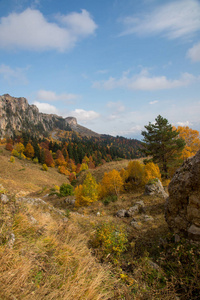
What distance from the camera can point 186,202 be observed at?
577 cm

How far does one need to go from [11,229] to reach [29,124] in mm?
183740

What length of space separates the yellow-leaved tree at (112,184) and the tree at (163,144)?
653 centimetres

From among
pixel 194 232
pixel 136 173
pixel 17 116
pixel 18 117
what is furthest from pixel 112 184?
pixel 17 116

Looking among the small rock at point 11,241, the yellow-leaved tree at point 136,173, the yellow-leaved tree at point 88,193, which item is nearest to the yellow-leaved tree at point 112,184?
the yellow-leaved tree at point 136,173

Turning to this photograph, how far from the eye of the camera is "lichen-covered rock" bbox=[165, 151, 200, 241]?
5.22 meters

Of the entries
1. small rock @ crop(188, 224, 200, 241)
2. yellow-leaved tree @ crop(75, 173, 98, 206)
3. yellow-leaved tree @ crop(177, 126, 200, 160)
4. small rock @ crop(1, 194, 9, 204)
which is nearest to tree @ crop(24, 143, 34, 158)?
yellow-leaved tree @ crop(75, 173, 98, 206)

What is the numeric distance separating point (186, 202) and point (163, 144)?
56.3 feet

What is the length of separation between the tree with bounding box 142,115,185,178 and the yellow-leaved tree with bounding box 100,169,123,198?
6532 millimetres

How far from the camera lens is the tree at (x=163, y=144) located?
2086 cm

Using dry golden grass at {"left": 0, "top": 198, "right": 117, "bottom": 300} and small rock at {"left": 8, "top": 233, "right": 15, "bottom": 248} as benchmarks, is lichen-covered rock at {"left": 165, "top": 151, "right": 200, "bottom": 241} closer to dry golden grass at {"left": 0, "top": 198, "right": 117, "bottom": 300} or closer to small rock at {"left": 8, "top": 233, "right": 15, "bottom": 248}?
dry golden grass at {"left": 0, "top": 198, "right": 117, "bottom": 300}

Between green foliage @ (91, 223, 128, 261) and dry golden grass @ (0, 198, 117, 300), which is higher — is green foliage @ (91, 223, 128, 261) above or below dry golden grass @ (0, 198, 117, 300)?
below

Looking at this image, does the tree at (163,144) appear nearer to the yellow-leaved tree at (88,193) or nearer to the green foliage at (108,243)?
the yellow-leaved tree at (88,193)

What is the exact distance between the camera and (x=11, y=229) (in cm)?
324

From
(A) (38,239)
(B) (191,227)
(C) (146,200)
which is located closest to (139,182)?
(C) (146,200)
